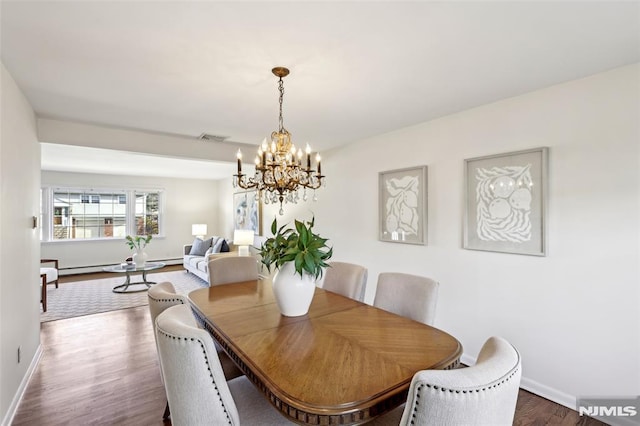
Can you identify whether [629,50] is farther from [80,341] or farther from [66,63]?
[80,341]


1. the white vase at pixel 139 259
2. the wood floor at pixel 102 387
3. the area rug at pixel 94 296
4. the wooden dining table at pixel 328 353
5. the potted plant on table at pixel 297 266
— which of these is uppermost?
the potted plant on table at pixel 297 266

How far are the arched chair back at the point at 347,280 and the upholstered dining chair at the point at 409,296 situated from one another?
218mm

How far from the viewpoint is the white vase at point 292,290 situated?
1.86 meters

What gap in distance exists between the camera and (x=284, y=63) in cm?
188

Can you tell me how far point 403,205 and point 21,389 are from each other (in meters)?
3.56

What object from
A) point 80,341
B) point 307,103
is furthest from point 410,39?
point 80,341

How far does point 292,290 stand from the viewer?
6.10ft

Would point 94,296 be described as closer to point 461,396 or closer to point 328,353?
point 328,353

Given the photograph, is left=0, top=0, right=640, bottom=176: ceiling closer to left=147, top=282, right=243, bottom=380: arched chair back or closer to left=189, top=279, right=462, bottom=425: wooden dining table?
left=147, top=282, right=243, bottom=380: arched chair back

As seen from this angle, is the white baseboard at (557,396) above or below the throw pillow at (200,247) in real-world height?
below

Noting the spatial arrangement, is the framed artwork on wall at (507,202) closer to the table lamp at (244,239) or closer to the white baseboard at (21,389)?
the white baseboard at (21,389)

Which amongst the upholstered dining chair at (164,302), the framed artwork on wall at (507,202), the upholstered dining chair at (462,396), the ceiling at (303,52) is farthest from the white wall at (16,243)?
the framed artwork on wall at (507,202)

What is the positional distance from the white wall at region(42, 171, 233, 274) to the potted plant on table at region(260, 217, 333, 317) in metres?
6.12

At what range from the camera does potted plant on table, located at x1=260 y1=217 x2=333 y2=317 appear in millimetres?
1821
